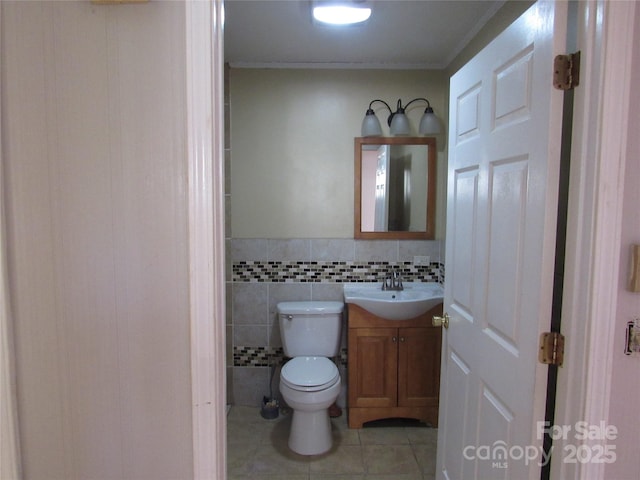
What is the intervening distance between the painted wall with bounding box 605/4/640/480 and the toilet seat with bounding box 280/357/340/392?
1.52 metres

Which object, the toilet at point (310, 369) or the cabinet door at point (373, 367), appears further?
the cabinet door at point (373, 367)

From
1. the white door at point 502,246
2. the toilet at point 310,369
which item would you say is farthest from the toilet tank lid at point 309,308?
the white door at point 502,246

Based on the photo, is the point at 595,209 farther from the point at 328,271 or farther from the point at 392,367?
the point at 328,271

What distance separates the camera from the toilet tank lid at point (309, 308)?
8.79 feet

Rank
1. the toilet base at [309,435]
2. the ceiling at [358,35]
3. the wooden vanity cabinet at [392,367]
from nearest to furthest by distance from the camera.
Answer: the ceiling at [358,35] → the toilet base at [309,435] → the wooden vanity cabinet at [392,367]

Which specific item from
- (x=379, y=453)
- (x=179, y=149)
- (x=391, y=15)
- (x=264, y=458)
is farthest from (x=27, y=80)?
(x=379, y=453)

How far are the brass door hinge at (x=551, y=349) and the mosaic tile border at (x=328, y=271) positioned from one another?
1.82 metres

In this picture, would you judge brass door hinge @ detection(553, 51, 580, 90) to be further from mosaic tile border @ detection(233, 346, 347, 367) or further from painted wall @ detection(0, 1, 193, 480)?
mosaic tile border @ detection(233, 346, 347, 367)

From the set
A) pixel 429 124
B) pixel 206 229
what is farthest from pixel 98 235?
pixel 429 124

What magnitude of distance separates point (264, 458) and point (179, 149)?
2.06 m

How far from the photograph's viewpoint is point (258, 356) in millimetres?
2945

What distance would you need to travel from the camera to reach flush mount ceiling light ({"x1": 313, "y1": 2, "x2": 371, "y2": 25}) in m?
1.89

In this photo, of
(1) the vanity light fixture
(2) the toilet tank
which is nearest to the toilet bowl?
(2) the toilet tank

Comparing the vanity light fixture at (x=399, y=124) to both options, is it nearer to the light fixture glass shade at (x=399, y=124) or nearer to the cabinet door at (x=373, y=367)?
the light fixture glass shade at (x=399, y=124)
